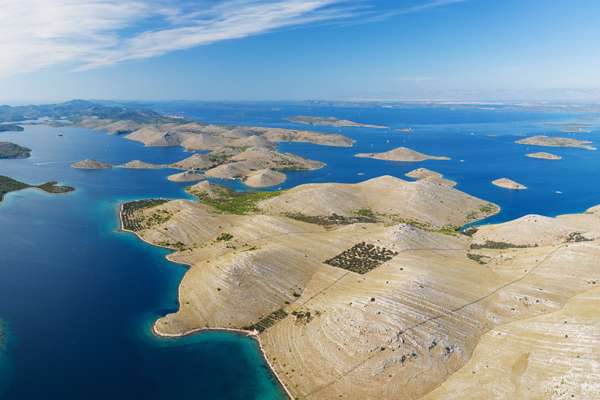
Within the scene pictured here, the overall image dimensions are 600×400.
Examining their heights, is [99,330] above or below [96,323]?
below

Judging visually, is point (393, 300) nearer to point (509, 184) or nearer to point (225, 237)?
point (225, 237)

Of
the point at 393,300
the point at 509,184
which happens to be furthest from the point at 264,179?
the point at 393,300

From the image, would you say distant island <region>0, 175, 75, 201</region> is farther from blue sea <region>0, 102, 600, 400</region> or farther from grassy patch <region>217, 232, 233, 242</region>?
grassy patch <region>217, 232, 233, 242</region>

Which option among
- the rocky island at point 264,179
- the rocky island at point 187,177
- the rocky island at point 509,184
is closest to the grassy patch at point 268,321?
the rocky island at point 264,179

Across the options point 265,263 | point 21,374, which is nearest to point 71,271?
point 21,374

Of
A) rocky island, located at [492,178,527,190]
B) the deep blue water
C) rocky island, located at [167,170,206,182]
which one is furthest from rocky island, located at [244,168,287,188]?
rocky island, located at [492,178,527,190]

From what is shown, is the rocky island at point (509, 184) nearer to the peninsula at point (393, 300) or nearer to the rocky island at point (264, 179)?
the peninsula at point (393, 300)

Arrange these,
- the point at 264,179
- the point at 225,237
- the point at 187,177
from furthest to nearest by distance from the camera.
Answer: the point at 187,177
the point at 264,179
the point at 225,237

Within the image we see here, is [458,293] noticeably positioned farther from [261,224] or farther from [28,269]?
[28,269]
